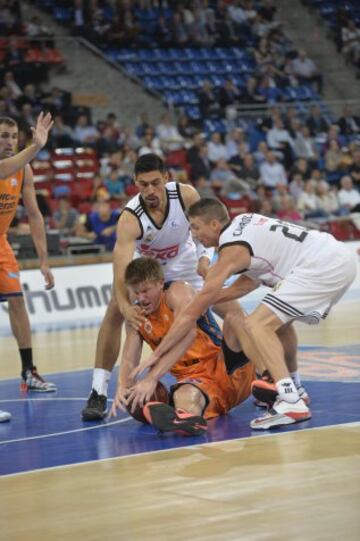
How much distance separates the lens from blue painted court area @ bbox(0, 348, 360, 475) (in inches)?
257

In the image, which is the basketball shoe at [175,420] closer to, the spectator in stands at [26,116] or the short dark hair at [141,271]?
the short dark hair at [141,271]

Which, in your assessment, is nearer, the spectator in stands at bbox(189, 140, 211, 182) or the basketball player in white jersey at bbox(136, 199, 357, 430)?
the basketball player in white jersey at bbox(136, 199, 357, 430)

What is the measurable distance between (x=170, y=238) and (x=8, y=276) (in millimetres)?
1822

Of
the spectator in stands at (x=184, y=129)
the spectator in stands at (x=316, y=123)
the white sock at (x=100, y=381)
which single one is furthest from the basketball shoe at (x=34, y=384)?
the spectator in stands at (x=316, y=123)

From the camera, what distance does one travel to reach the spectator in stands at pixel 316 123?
22562mm

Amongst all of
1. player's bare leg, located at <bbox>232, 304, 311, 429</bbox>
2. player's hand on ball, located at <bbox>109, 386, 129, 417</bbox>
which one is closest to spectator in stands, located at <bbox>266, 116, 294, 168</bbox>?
player's bare leg, located at <bbox>232, 304, 311, 429</bbox>

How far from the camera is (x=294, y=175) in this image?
20406 mm

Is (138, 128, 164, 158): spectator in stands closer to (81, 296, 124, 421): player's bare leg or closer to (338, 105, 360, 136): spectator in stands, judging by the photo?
(338, 105, 360, 136): spectator in stands

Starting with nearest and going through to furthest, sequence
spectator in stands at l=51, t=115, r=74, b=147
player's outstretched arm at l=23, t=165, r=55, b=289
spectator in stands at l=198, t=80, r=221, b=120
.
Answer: player's outstretched arm at l=23, t=165, r=55, b=289
spectator in stands at l=51, t=115, r=74, b=147
spectator in stands at l=198, t=80, r=221, b=120

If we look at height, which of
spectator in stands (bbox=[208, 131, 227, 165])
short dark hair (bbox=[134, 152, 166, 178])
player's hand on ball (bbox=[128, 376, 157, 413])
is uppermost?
spectator in stands (bbox=[208, 131, 227, 165])

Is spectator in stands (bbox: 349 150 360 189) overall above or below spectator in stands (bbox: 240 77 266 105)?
below

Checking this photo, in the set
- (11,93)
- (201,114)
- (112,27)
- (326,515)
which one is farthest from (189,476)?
(112,27)

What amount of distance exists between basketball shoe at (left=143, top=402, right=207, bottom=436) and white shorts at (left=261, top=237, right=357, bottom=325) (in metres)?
0.87

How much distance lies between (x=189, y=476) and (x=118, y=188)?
12451mm
